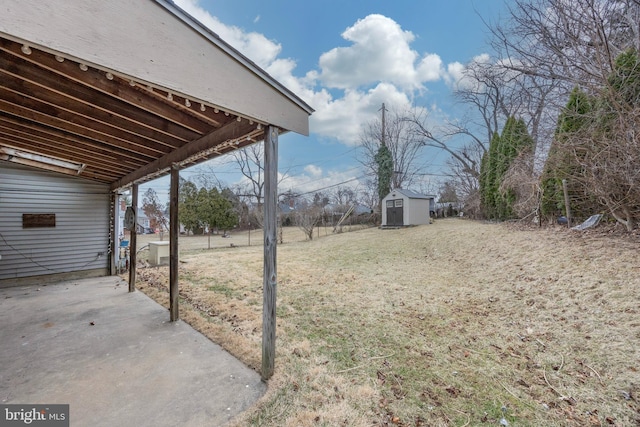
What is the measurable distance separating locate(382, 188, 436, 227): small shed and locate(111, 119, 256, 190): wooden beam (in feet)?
39.3

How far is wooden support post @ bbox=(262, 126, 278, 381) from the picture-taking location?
2225 millimetres

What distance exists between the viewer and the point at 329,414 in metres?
1.87

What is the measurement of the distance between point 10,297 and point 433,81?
14901mm

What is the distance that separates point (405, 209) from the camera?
1386 cm

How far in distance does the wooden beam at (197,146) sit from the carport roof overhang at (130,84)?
0.01m

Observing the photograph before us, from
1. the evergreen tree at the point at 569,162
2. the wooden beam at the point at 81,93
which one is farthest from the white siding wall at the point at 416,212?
the wooden beam at the point at 81,93

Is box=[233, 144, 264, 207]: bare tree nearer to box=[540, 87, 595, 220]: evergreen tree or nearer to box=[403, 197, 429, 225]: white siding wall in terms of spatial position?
box=[403, 197, 429, 225]: white siding wall

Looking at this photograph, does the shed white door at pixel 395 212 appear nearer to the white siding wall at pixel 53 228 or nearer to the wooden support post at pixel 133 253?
the wooden support post at pixel 133 253

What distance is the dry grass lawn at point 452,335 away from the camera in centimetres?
196

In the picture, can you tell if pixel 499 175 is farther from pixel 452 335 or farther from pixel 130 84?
pixel 130 84

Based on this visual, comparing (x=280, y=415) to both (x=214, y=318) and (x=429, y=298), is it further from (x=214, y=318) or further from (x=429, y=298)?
(x=429, y=298)

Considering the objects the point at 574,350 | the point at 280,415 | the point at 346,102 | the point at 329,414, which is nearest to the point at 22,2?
the point at 280,415

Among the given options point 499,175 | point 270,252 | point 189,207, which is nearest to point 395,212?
point 499,175

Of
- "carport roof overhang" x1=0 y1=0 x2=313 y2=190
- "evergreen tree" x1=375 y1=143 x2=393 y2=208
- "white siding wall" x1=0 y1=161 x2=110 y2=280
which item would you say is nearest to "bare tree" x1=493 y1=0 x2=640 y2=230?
"carport roof overhang" x1=0 y1=0 x2=313 y2=190
